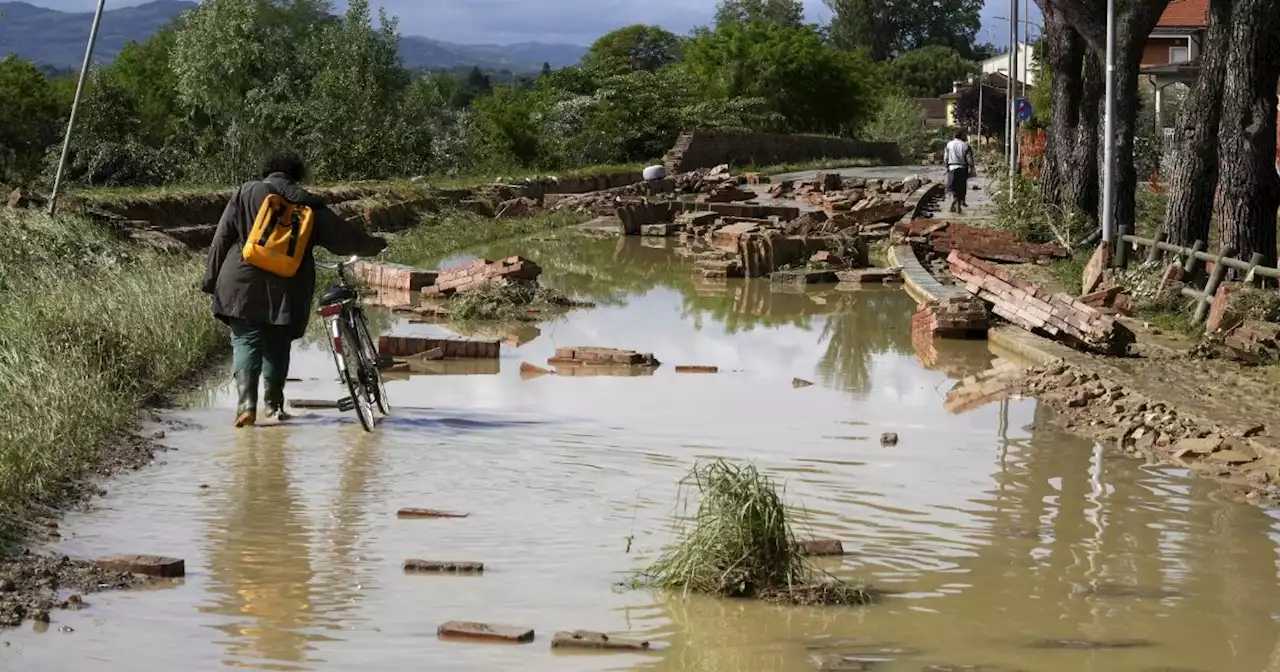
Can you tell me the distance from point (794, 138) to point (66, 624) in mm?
55970

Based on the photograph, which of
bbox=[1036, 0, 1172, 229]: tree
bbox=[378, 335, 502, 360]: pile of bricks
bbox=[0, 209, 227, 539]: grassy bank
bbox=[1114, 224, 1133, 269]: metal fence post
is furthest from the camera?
bbox=[1036, 0, 1172, 229]: tree

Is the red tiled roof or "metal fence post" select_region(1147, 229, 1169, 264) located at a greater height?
the red tiled roof

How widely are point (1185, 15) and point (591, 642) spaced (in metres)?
65.4

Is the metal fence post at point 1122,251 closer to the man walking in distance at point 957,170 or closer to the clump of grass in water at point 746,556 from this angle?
the man walking in distance at point 957,170

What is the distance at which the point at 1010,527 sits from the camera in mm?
8250

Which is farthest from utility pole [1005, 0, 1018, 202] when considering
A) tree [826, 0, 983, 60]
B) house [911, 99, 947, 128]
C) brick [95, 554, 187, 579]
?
tree [826, 0, 983, 60]

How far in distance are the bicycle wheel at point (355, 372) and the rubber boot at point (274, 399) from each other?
50 cm

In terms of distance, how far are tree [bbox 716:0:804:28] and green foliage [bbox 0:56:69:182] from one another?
6882cm

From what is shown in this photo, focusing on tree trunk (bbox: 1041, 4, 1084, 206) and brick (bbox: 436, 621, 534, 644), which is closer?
brick (bbox: 436, 621, 534, 644)

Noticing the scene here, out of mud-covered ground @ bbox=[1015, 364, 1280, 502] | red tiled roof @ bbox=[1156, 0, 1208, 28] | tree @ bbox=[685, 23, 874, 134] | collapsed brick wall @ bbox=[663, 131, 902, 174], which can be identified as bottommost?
mud-covered ground @ bbox=[1015, 364, 1280, 502]

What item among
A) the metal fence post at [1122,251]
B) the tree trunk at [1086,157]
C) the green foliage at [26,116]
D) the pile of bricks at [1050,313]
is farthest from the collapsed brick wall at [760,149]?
the pile of bricks at [1050,313]

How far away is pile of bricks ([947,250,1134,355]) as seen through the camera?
14.2 m

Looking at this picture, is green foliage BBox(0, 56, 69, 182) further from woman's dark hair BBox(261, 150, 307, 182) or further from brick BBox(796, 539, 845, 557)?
brick BBox(796, 539, 845, 557)

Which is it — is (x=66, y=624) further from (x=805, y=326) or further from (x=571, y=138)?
(x=571, y=138)
